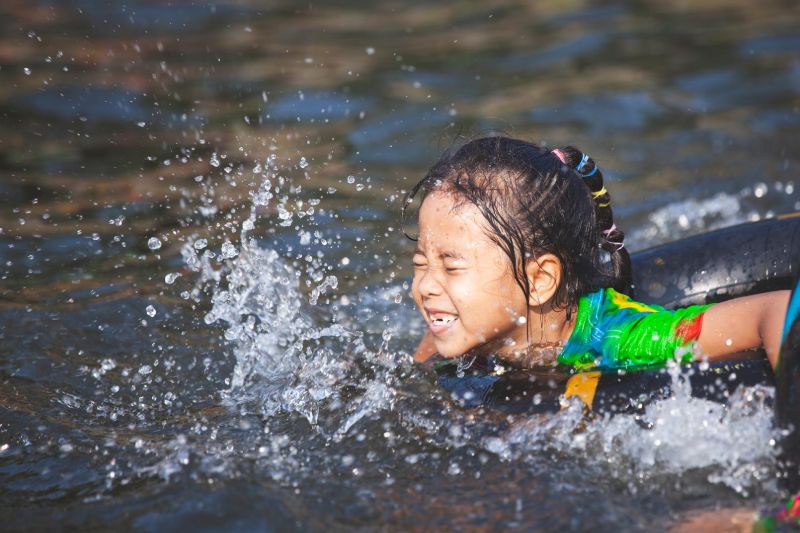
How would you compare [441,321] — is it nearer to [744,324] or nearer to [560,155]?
[560,155]

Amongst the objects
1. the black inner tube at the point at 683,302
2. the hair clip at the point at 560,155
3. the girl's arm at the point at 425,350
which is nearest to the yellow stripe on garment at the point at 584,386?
the black inner tube at the point at 683,302

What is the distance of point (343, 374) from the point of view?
397cm

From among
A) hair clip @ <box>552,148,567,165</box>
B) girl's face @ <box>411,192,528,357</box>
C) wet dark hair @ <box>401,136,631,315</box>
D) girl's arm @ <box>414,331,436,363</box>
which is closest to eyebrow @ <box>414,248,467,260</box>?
girl's face @ <box>411,192,528,357</box>

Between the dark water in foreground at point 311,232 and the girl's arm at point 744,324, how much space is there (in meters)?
0.26

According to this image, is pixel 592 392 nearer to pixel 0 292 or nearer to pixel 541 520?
pixel 541 520

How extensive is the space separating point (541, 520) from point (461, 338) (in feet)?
2.56

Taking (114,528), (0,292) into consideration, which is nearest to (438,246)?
(114,528)

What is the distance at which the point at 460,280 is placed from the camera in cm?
344

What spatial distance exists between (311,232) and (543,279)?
7.19 ft

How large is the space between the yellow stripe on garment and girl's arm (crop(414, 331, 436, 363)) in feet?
3.09

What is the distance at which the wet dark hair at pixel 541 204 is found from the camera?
11.4ft

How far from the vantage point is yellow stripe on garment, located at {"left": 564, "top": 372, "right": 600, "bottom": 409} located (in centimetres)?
318

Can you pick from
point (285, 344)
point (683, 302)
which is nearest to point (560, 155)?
point (683, 302)

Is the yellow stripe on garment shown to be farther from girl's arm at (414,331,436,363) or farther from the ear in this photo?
girl's arm at (414,331,436,363)
